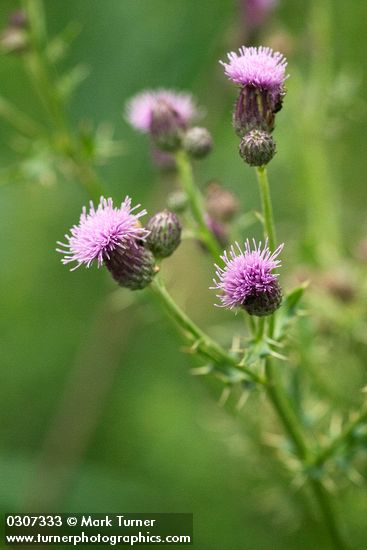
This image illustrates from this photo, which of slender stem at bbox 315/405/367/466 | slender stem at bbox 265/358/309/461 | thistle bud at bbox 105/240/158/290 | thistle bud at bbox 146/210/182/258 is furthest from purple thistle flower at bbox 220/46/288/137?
slender stem at bbox 315/405/367/466

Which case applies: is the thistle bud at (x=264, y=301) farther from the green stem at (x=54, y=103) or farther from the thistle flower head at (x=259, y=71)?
the green stem at (x=54, y=103)

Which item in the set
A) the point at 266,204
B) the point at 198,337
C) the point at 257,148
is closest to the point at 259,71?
the point at 257,148

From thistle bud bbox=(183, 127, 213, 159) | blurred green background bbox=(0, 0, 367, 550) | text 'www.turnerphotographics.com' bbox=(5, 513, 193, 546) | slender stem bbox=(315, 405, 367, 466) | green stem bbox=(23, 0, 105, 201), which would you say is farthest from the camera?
blurred green background bbox=(0, 0, 367, 550)

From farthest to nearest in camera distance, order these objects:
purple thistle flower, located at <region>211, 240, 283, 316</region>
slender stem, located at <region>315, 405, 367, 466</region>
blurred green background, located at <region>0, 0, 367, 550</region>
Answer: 1. blurred green background, located at <region>0, 0, 367, 550</region>
2. slender stem, located at <region>315, 405, 367, 466</region>
3. purple thistle flower, located at <region>211, 240, 283, 316</region>

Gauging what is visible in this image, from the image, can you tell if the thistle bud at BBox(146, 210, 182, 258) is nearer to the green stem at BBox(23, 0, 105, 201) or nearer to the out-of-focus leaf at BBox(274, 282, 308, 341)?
the out-of-focus leaf at BBox(274, 282, 308, 341)

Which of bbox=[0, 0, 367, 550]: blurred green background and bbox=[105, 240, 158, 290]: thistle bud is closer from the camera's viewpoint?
bbox=[105, 240, 158, 290]: thistle bud

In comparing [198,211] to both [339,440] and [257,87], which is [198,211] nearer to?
[257,87]
